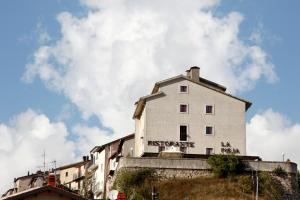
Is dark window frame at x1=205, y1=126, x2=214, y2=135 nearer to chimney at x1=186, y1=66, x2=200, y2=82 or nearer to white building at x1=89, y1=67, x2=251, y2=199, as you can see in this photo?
white building at x1=89, y1=67, x2=251, y2=199

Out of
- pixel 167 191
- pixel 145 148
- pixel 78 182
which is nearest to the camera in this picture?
pixel 167 191

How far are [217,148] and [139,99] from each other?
9160 mm

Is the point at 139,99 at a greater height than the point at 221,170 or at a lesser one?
greater

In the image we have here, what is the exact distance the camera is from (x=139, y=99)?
7100 centimetres

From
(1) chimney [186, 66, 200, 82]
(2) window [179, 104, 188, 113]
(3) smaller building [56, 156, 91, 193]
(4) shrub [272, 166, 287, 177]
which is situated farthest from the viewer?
(3) smaller building [56, 156, 91, 193]

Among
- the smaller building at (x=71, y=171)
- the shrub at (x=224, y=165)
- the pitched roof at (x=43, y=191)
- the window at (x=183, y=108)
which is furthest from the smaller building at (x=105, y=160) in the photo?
the pitched roof at (x=43, y=191)

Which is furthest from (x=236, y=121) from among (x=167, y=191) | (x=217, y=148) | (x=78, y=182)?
(x=78, y=182)

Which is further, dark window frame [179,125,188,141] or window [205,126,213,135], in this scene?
window [205,126,213,135]

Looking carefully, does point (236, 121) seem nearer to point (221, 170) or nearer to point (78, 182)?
point (221, 170)

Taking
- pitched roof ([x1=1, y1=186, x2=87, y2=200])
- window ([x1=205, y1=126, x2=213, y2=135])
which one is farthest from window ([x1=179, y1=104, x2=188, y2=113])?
pitched roof ([x1=1, y1=186, x2=87, y2=200])

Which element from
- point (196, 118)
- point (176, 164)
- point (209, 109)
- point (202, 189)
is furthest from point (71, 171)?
point (202, 189)

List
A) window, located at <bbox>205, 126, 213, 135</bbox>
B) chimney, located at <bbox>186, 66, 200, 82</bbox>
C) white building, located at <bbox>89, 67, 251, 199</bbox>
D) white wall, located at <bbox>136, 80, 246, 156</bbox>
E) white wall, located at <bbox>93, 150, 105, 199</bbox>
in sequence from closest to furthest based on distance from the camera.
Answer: white building, located at <bbox>89, 67, 251, 199</bbox>
white wall, located at <bbox>136, 80, 246, 156</bbox>
window, located at <bbox>205, 126, 213, 135</bbox>
chimney, located at <bbox>186, 66, 200, 82</bbox>
white wall, located at <bbox>93, 150, 105, 199</bbox>

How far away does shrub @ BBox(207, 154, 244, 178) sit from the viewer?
64.0 metres

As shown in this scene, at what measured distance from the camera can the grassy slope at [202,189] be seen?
61.7m
